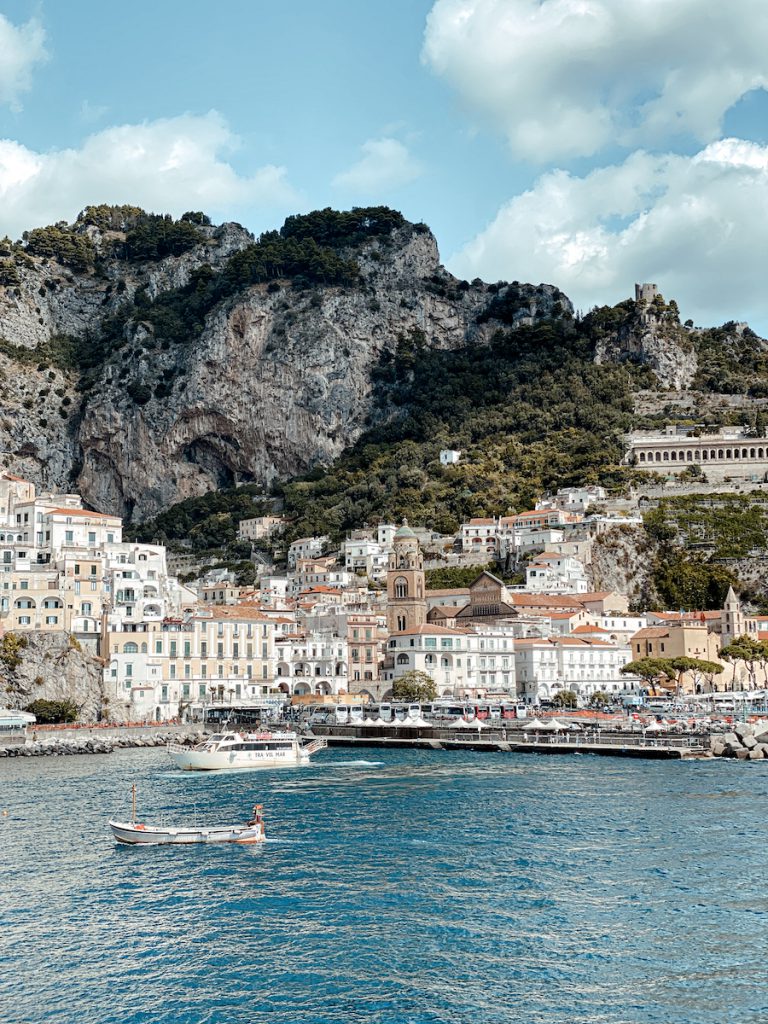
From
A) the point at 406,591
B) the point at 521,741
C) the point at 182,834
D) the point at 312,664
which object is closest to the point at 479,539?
the point at 406,591

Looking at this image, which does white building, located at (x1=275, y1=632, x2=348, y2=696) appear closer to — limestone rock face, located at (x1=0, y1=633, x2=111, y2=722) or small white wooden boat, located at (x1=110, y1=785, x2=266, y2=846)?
limestone rock face, located at (x1=0, y1=633, x2=111, y2=722)

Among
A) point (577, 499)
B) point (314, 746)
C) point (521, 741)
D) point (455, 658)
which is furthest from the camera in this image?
point (577, 499)

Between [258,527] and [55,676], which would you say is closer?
[55,676]

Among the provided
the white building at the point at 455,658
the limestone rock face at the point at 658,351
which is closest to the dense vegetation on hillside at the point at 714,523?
the white building at the point at 455,658

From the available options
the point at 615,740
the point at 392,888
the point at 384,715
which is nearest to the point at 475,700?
the point at 384,715

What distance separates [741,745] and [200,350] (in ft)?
376

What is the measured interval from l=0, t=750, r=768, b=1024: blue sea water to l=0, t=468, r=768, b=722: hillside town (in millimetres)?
28879

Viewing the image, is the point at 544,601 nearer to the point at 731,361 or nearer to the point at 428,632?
the point at 428,632

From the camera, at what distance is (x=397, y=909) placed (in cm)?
2909

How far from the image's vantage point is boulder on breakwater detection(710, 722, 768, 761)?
6159cm

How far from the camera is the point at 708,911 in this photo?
1130 inches

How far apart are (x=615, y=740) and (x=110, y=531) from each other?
43.6 metres

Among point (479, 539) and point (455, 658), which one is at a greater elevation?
point (479, 539)

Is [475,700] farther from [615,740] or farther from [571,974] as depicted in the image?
[571,974]
